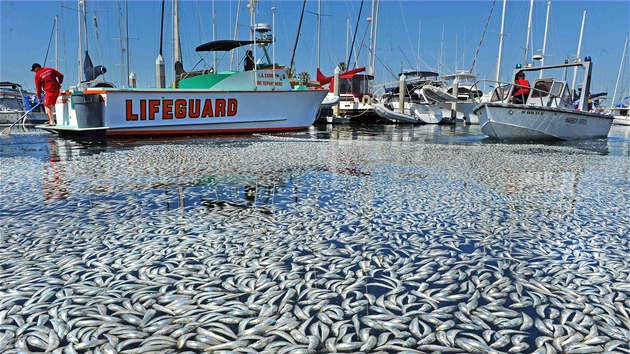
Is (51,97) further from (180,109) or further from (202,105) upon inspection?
(202,105)

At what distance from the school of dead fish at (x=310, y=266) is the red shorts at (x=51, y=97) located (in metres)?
8.25

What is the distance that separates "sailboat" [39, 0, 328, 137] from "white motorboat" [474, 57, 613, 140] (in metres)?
6.64

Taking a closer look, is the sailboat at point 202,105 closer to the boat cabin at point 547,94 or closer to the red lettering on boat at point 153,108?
the red lettering on boat at point 153,108

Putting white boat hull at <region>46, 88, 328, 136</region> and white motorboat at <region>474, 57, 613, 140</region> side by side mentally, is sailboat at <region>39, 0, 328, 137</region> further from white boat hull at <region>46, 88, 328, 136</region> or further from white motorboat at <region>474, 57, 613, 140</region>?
white motorboat at <region>474, 57, 613, 140</region>

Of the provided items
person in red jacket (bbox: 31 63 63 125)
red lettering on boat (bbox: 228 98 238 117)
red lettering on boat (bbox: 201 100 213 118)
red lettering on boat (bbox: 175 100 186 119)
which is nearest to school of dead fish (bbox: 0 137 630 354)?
red lettering on boat (bbox: 175 100 186 119)

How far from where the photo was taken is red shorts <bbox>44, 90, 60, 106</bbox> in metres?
12.9

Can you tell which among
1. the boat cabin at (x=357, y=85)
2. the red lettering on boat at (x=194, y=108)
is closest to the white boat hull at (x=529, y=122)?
the red lettering on boat at (x=194, y=108)

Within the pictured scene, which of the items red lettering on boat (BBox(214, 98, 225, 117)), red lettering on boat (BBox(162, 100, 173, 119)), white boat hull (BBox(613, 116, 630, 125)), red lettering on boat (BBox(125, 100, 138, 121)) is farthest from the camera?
white boat hull (BBox(613, 116, 630, 125))

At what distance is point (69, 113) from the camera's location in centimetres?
1300

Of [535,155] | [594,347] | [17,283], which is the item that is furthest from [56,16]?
[594,347]

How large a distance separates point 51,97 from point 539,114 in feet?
47.3

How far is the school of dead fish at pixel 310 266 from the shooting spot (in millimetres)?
2131

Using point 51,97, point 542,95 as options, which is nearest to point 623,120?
point 542,95

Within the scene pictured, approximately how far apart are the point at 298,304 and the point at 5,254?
2.19 meters
